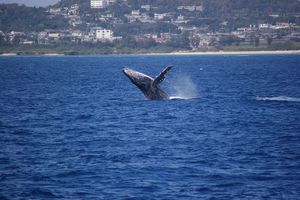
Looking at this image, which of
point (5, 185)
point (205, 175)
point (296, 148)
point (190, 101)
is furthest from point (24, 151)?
point (190, 101)

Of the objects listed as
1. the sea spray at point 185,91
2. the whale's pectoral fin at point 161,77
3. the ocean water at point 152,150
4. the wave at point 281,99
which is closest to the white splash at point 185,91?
the sea spray at point 185,91

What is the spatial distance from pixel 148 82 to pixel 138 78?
1.50m

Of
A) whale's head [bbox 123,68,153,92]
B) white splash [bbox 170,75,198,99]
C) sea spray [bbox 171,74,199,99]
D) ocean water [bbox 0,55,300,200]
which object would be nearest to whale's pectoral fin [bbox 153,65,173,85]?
whale's head [bbox 123,68,153,92]

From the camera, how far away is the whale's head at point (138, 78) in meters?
55.9

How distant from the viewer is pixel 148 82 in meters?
57.4

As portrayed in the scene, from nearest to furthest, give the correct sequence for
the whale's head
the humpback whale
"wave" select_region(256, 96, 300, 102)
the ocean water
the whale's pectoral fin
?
1. the ocean water
2. the whale's pectoral fin
3. the humpback whale
4. the whale's head
5. "wave" select_region(256, 96, 300, 102)

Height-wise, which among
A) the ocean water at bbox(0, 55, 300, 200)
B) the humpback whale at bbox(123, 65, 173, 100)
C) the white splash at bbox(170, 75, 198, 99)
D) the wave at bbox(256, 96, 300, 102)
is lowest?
the white splash at bbox(170, 75, 198, 99)

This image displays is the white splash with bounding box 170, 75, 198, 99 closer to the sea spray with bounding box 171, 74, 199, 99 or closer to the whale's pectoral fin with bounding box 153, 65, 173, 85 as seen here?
the sea spray with bounding box 171, 74, 199, 99

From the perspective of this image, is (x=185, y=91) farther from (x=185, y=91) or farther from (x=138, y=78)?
(x=138, y=78)

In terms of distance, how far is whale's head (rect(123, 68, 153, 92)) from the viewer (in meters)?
55.9

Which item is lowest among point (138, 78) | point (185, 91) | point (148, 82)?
point (185, 91)

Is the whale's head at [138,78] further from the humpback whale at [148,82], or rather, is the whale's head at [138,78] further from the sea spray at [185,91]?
the sea spray at [185,91]

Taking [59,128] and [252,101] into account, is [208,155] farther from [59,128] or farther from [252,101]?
[252,101]

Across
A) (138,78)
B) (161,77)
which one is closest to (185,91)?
(138,78)
